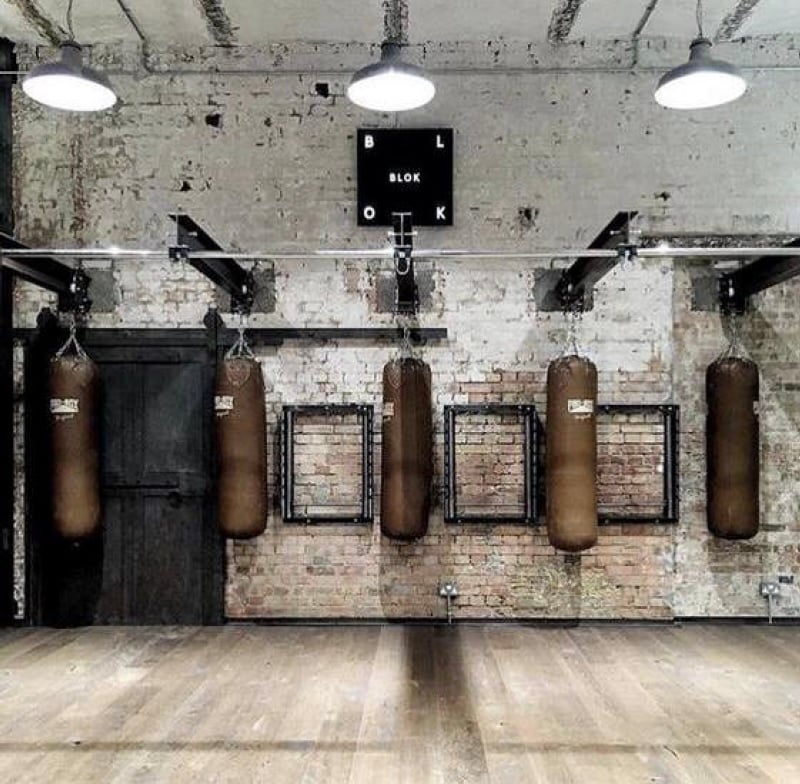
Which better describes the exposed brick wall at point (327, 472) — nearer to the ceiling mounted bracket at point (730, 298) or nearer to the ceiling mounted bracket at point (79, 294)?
the ceiling mounted bracket at point (79, 294)

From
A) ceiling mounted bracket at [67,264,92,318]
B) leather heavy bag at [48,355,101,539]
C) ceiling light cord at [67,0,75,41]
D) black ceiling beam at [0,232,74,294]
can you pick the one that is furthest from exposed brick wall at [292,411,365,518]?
ceiling light cord at [67,0,75,41]

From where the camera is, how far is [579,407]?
509cm

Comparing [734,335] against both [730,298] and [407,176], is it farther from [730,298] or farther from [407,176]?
[407,176]

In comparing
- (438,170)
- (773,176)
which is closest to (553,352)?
(438,170)

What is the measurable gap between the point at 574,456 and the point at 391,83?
2.52 m

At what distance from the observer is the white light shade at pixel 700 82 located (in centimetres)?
381

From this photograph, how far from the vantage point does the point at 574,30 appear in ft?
18.1

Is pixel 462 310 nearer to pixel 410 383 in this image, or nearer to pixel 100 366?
pixel 410 383

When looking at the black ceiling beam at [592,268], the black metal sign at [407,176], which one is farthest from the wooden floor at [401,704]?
the black metal sign at [407,176]

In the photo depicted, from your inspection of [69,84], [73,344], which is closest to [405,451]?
[73,344]

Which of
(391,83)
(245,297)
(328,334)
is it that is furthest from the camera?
(328,334)

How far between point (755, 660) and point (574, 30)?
412 centimetres

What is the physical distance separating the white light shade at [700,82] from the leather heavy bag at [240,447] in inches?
114

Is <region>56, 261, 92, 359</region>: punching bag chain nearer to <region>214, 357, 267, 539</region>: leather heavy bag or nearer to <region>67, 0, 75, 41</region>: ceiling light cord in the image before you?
<region>214, 357, 267, 539</region>: leather heavy bag
